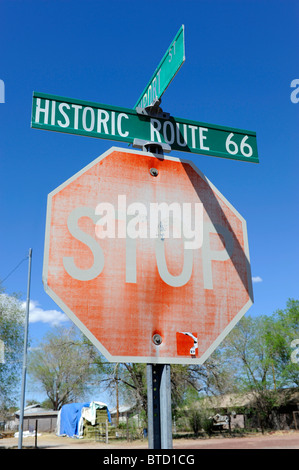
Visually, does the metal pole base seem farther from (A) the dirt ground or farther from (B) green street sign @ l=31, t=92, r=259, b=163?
(A) the dirt ground

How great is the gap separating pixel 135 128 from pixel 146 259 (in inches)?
39.0

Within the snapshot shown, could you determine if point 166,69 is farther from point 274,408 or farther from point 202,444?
point 274,408

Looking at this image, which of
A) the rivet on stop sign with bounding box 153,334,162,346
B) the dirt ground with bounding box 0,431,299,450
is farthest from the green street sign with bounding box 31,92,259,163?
the dirt ground with bounding box 0,431,299,450

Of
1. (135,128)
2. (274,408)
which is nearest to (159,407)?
(135,128)

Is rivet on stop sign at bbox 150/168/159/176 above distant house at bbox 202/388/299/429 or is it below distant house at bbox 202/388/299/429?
above

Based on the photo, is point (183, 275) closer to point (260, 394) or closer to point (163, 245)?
point (163, 245)

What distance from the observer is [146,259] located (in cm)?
236

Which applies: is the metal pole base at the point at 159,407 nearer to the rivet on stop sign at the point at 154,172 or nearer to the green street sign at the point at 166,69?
the rivet on stop sign at the point at 154,172

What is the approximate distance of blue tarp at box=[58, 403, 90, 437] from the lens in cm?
3083

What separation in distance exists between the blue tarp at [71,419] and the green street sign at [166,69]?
101 ft

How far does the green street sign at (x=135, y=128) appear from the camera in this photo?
2.70 m

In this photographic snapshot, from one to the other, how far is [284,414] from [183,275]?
37162mm

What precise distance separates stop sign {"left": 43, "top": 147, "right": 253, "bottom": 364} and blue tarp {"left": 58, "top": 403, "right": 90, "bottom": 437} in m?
30.8

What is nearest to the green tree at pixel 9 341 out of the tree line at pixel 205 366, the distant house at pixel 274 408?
the tree line at pixel 205 366
